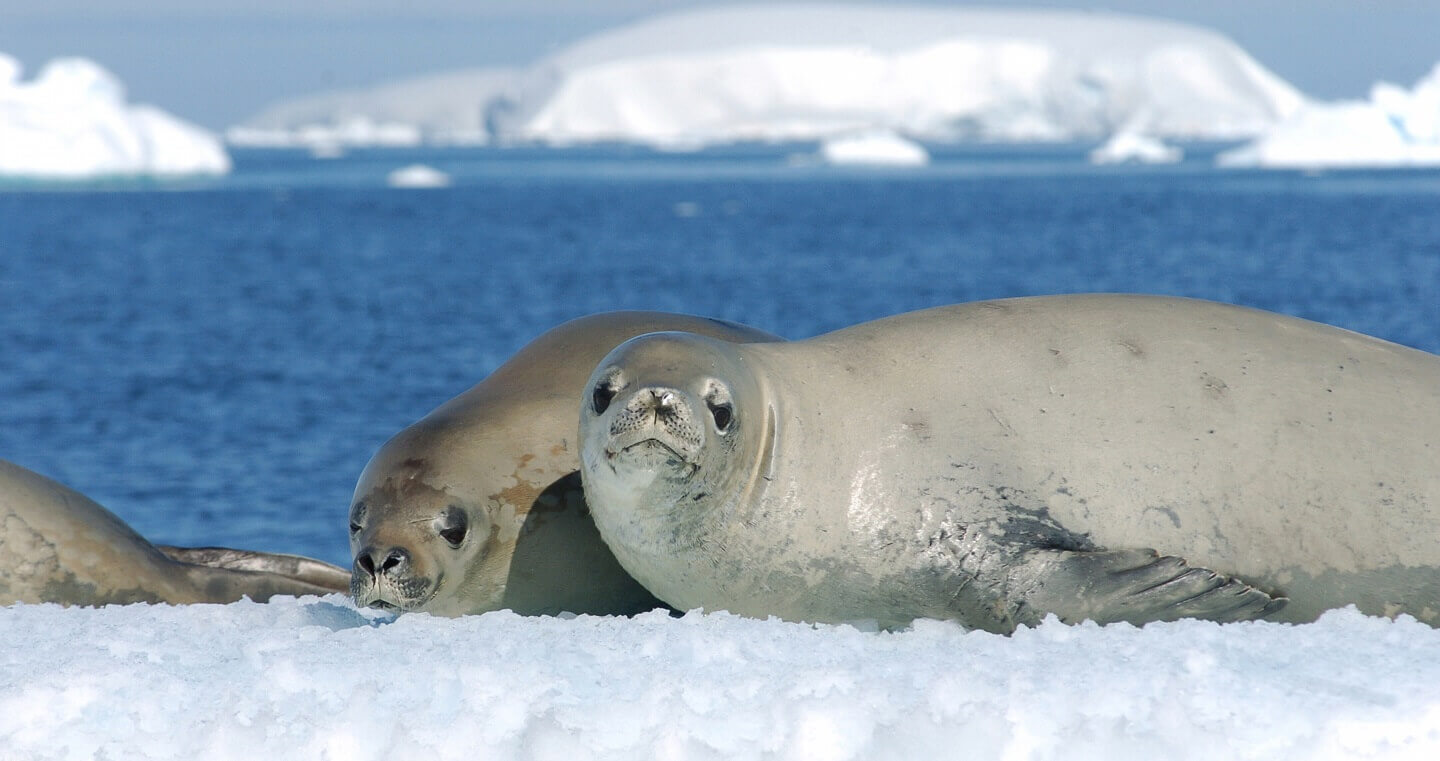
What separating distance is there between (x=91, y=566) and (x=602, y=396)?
87.3 inches

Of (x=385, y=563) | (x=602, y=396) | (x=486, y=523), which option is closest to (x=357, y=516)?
(x=385, y=563)

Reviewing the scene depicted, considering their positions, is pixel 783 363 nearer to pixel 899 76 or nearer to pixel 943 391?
pixel 943 391

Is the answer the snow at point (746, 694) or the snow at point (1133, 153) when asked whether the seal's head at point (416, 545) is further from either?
the snow at point (1133, 153)

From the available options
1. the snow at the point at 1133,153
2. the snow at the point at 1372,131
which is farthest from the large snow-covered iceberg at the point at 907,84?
the snow at the point at 1372,131

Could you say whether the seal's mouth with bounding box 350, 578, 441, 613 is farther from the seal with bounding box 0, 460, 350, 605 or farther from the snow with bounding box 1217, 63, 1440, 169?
the snow with bounding box 1217, 63, 1440, 169

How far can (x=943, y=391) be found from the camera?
415cm

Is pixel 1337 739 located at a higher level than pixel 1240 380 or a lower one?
lower

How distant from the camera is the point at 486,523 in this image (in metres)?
4.37

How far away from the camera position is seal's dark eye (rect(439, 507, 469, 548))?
14.2ft

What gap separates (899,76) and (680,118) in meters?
18.9

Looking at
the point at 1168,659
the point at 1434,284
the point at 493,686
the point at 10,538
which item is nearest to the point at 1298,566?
the point at 1168,659

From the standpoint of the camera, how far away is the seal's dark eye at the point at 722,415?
378cm

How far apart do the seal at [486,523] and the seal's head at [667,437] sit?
47 centimetres

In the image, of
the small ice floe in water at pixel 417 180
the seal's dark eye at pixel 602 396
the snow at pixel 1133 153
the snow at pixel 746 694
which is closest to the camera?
the snow at pixel 746 694
